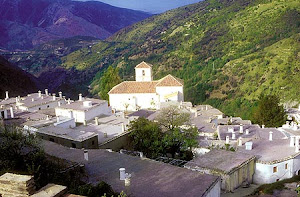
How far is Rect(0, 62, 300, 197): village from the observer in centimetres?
1126

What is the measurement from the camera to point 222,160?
16609mm

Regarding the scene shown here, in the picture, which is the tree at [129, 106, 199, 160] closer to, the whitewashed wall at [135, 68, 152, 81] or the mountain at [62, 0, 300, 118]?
the whitewashed wall at [135, 68, 152, 81]

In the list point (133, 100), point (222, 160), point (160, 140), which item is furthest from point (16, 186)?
point (133, 100)

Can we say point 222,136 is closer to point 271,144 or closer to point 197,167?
point 271,144

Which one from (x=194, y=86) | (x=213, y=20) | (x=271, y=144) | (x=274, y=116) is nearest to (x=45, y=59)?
(x=213, y=20)

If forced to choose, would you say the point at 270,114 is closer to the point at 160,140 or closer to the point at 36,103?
the point at 160,140

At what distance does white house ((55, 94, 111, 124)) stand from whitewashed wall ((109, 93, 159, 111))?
29.5ft

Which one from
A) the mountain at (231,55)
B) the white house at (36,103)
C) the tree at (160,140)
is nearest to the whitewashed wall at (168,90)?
the white house at (36,103)

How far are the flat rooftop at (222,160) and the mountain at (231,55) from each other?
85.1 ft

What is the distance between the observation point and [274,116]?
32156mm

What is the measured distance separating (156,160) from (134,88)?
2078cm

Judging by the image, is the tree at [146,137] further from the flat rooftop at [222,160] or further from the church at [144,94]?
the church at [144,94]

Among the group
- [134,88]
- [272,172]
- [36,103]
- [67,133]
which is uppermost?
[134,88]

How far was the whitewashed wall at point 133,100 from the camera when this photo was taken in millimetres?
36625
